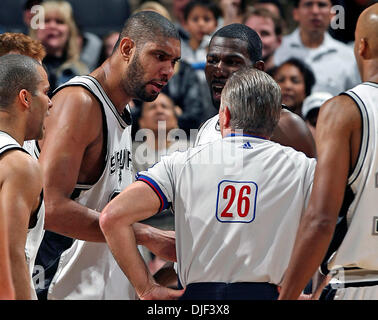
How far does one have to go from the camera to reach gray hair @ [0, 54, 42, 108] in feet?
9.98

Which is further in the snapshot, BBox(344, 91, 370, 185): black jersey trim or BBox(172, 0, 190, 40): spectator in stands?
BBox(172, 0, 190, 40): spectator in stands

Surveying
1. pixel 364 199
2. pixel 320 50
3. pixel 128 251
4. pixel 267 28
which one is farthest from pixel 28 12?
pixel 364 199

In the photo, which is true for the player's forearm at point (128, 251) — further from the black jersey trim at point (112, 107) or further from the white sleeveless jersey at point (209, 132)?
the black jersey trim at point (112, 107)

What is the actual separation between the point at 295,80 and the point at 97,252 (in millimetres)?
3032

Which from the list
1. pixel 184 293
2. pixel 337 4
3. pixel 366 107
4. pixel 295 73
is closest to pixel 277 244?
pixel 184 293

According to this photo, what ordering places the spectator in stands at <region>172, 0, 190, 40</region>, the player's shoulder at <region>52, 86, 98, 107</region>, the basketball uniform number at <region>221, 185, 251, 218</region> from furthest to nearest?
1. the spectator in stands at <region>172, 0, 190, 40</region>
2. the player's shoulder at <region>52, 86, 98, 107</region>
3. the basketball uniform number at <region>221, 185, 251, 218</region>

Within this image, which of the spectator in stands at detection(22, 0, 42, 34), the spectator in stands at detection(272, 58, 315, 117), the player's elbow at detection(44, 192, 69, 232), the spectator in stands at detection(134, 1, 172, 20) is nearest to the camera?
the player's elbow at detection(44, 192, 69, 232)

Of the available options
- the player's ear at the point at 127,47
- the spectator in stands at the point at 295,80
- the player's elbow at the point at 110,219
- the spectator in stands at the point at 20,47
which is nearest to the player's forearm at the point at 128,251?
the player's elbow at the point at 110,219

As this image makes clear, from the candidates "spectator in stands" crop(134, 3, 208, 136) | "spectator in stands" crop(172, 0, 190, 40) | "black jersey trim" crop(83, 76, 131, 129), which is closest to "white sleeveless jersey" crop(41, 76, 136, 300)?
"black jersey trim" crop(83, 76, 131, 129)

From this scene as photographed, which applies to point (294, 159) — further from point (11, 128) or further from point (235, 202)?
point (11, 128)

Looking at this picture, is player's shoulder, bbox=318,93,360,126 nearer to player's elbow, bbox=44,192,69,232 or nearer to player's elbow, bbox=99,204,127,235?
player's elbow, bbox=99,204,127,235

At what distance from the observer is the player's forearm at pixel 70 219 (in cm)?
358

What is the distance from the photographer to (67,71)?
644 centimetres

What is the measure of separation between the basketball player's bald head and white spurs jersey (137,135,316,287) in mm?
615
